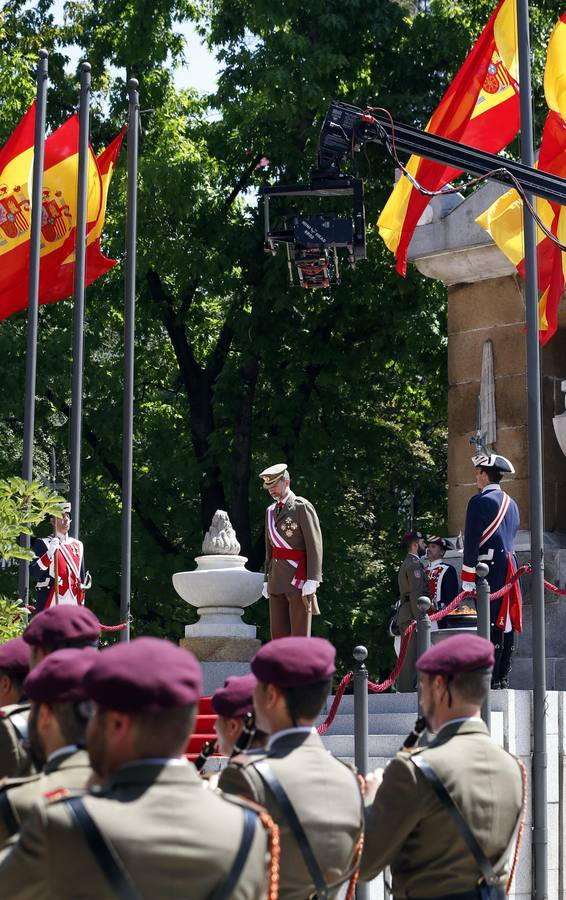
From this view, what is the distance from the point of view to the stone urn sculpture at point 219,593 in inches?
574

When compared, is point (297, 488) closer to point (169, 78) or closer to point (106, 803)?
point (169, 78)

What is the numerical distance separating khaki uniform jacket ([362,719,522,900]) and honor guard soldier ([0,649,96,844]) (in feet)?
3.71

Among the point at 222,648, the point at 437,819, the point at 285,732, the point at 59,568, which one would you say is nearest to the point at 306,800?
the point at 285,732

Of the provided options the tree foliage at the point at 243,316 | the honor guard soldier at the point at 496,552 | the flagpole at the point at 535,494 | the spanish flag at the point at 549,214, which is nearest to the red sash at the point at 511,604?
the honor guard soldier at the point at 496,552

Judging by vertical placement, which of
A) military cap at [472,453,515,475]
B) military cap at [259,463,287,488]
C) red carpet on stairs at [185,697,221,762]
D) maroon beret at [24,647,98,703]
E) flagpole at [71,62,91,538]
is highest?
flagpole at [71,62,91,538]

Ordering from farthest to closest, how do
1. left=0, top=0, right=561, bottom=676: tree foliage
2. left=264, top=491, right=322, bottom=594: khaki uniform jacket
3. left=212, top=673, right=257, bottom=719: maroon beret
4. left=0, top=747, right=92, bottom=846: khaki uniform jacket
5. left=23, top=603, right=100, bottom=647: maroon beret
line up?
left=0, top=0, right=561, bottom=676: tree foliage
left=264, top=491, right=322, bottom=594: khaki uniform jacket
left=212, top=673, right=257, bottom=719: maroon beret
left=23, top=603, right=100, bottom=647: maroon beret
left=0, top=747, right=92, bottom=846: khaki uniform jacket

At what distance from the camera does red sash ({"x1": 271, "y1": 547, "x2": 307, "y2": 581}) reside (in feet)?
44.8

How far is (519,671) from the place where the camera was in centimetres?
1553

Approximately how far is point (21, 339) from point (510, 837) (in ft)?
63.5

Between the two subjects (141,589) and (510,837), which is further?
(141,589)

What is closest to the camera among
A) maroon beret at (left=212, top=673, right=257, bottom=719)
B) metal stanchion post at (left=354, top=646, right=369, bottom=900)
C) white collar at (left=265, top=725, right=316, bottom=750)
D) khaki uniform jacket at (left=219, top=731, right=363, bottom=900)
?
khaki uniform jacket at (left=219, top=731, right=363, bottom=900)

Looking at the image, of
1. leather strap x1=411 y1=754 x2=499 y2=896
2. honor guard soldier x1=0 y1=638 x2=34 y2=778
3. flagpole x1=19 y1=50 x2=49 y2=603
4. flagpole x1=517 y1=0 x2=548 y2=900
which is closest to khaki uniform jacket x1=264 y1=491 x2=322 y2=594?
flagpole x1=517 y1=0 x2=548 y2=900

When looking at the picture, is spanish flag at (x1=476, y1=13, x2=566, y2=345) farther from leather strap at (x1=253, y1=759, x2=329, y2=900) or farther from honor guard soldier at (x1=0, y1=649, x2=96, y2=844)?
honor guard soldier at (x1=0, y1=649, x2=96, y2=844)

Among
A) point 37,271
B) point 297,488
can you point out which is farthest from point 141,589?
point 37,271
